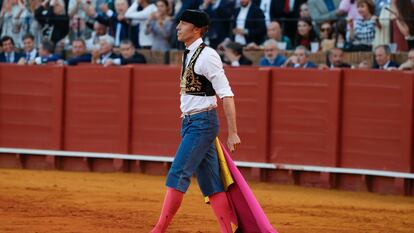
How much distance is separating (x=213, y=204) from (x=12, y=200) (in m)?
3.64

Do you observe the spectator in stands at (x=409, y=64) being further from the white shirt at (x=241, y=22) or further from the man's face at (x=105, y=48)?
the man's face at (x=105, y=48)

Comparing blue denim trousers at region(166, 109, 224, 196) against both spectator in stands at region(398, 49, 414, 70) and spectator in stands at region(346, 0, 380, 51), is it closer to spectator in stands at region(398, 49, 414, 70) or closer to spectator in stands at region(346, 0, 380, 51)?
A: spectator in stands at region(398, 49, 414, 70)

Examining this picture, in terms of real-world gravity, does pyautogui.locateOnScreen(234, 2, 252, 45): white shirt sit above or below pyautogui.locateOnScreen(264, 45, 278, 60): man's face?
above

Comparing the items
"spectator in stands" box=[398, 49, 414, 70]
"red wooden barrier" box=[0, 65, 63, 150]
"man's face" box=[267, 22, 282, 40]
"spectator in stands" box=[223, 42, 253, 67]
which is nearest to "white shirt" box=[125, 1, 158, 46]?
"red wooden barrier" box=[0, 65, 63, 150]

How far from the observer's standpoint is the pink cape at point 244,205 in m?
7.66

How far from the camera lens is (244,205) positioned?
7684 mm

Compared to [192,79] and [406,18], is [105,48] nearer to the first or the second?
[406,18]

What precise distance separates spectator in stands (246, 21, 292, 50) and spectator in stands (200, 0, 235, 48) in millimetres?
474

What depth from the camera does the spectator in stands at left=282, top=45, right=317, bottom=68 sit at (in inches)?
516

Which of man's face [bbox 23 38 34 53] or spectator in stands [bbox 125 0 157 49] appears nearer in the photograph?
spectator in stands [bbox 125 0 157 49]

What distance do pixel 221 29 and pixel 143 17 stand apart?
1385 mm

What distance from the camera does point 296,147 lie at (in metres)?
12.9

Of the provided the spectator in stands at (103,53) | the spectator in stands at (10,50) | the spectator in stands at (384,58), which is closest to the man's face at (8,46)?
the spectator in stands at (10,50)

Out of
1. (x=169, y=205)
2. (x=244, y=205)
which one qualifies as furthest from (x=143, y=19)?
(x=169, y=205)
